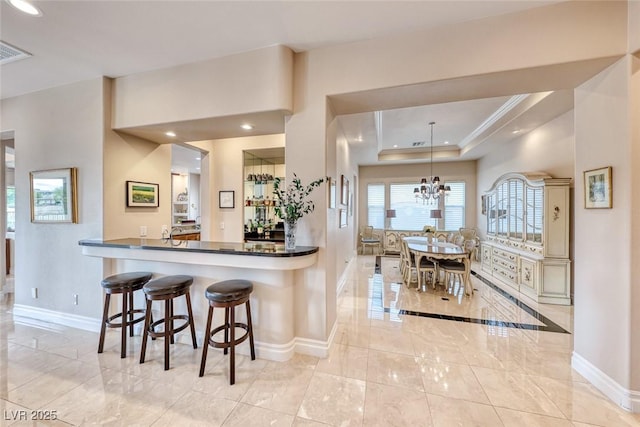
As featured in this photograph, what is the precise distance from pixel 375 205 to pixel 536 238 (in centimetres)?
468

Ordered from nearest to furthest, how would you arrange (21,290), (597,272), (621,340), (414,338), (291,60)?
(621,340)
(597,272)
(291,60)
(414,338)
(21,290)

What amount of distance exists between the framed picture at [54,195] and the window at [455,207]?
8.25 meters

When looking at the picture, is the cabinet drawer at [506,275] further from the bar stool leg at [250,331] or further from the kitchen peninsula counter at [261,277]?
the bar stool leg at [250,331]

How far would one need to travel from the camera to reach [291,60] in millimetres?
2330

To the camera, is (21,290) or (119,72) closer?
(119,72)

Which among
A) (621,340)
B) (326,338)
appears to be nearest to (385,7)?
(326,338)

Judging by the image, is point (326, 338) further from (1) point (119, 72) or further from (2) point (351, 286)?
(1) point (119, 72)

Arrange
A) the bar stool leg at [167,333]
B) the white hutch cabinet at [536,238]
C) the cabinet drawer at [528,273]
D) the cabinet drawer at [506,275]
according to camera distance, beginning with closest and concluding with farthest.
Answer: the bar stool leg at [167,333], the white hutch cabinet at [536,238], the cabinet drawer at [528,273], the cabinet drawer at [506,275]

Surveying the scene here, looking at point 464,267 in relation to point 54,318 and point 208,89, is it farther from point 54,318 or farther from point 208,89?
point 54,318

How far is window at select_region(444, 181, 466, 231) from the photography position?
297 inches

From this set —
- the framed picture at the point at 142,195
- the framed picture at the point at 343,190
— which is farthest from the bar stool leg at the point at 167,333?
the framed picture at the point at 343,190

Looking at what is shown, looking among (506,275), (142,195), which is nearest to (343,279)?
(506,275)

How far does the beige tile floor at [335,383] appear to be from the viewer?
5.38ft

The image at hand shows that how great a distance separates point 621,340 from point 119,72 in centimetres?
509
